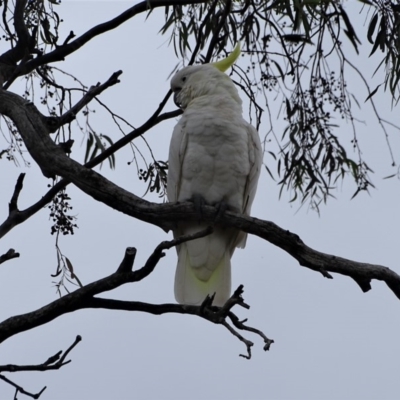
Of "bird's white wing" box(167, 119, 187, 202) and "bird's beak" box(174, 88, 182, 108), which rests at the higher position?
"bird's beak" box(174, 88, 182, 108)

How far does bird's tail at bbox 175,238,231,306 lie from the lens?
118 inches

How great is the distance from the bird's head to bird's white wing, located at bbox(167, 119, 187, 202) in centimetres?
21

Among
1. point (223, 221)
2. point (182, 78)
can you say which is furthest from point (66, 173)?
point (182, 78)

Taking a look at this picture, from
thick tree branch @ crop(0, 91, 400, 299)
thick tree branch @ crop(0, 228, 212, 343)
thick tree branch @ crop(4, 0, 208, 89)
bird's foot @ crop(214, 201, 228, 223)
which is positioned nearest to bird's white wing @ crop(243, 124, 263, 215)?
bird's foot @ crop(214, 201, 228, 223)

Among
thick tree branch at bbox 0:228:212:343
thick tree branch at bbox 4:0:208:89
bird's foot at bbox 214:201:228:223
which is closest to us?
thick tree branch at bbox 0:228:212:343

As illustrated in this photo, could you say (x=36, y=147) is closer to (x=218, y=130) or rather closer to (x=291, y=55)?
(x=218, y=130)

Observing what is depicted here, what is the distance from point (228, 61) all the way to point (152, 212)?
1130 millimetres

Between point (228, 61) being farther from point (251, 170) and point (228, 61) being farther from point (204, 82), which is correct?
point (251, 170)

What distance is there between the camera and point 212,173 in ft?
9.67

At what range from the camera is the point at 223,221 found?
261cm

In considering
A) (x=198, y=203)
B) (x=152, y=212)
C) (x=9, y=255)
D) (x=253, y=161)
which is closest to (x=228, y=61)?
(x=253, y=161)

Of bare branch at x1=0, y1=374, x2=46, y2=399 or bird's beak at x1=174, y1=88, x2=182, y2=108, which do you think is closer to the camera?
bare branch at x1=0, y1=374, x2=46, y2=399

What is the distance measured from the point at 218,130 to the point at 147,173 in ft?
1.34

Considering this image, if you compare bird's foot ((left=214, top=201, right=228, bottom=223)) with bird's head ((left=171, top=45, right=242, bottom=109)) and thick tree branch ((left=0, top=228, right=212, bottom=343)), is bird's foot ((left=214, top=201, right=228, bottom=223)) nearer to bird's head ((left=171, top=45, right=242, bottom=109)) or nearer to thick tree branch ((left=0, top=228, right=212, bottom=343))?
bird's head ((left=171, top=45, right=242, bottom=109))
